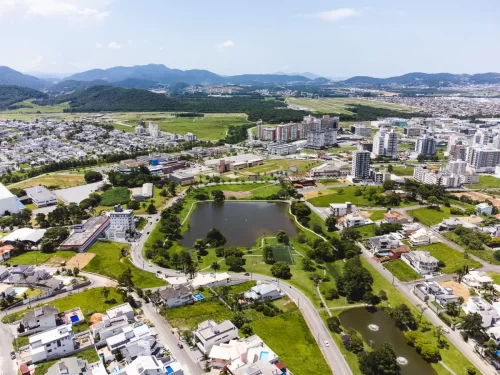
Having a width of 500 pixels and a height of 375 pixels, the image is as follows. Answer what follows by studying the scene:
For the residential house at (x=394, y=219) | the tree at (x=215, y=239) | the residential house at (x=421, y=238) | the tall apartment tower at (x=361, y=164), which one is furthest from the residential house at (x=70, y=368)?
the tall apartment tower at (x=361, y=164)

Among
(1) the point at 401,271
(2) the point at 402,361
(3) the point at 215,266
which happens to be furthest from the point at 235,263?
(2) the point at 402,361

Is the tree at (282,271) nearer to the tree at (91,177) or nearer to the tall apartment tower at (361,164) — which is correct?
the tall apartment tower at (361,164)

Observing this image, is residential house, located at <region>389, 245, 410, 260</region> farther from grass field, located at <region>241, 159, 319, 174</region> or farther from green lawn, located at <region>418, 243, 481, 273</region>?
grass field, located at <region>241, 159, 319, 174</region>

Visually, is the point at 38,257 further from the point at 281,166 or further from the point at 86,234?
the point at 281,166

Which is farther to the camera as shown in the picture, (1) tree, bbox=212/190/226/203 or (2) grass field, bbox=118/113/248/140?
(2) grass field, bbox=118/113/248/140

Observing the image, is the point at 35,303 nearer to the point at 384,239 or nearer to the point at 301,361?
the point at 301,361

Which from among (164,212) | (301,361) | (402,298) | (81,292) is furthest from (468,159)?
(81,292)

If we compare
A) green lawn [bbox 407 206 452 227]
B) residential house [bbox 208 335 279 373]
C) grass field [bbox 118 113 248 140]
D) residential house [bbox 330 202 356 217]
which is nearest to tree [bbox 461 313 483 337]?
residential house [bbox 208 335 279 373]
